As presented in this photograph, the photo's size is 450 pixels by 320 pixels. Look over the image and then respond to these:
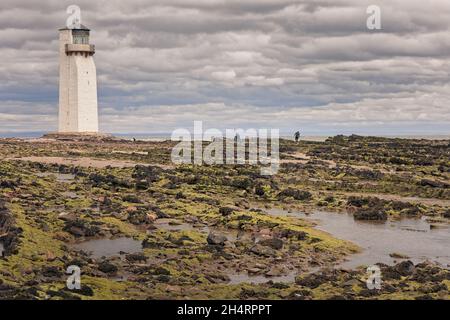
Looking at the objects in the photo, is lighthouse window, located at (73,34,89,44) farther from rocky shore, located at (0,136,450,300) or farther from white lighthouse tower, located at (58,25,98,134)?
rocky shore, located at (0,136,450,300)

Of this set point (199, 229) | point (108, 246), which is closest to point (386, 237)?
point (199, 229)

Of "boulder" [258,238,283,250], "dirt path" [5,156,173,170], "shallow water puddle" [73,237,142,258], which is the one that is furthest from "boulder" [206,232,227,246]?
"dirt path" [5,156,173,170]

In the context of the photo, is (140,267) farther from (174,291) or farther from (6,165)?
(6,165)

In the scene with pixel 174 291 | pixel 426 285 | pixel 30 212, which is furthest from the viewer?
pixel 30 212

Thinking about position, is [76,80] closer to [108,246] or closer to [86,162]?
[86,162]

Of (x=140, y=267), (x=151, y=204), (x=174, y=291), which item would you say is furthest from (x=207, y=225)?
(x=174, y=291)
